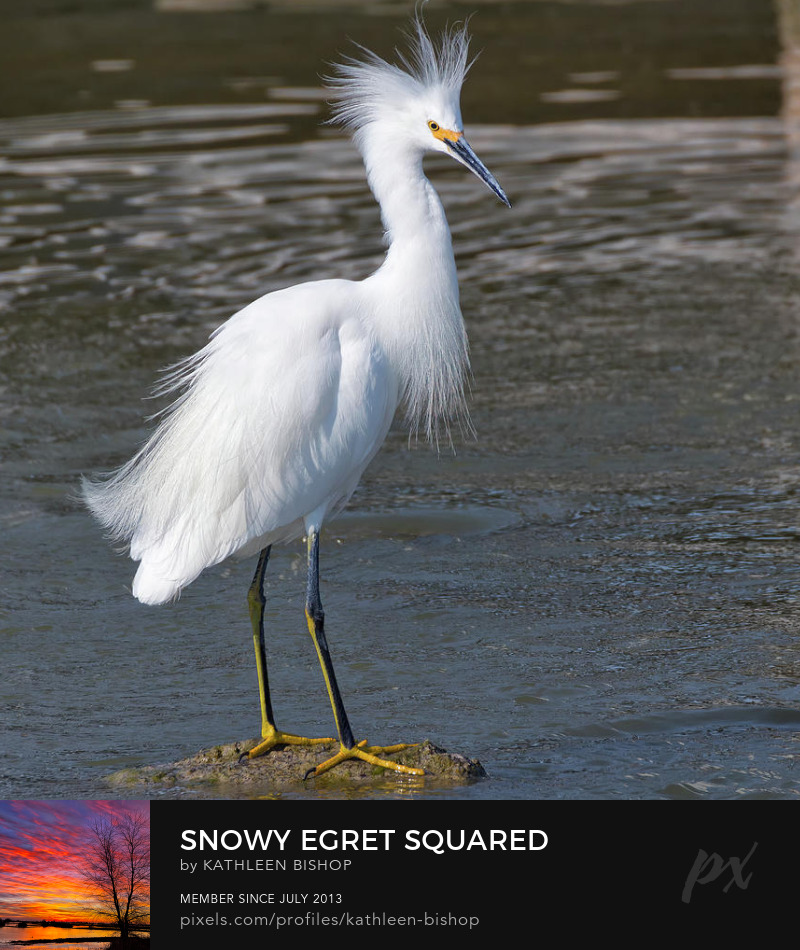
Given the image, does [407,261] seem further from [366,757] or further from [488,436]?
[488,436]

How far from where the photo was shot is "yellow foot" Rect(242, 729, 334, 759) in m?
4.64

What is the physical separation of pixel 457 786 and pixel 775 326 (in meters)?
5.67

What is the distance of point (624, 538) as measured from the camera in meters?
→ 6.68

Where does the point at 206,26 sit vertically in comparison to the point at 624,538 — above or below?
above

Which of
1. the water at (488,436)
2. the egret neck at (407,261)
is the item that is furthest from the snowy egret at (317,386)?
the water at (488,436)

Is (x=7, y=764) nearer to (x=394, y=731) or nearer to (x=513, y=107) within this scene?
(x=394, y=731)

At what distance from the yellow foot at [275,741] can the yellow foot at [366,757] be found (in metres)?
0.13

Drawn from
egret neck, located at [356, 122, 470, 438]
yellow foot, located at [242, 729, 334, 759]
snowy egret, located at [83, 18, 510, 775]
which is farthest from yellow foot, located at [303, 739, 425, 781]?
egret neck, located at [356, 122, 470, 438]

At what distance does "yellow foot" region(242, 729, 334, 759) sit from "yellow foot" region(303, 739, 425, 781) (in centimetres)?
13

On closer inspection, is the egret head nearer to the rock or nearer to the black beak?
the black beak

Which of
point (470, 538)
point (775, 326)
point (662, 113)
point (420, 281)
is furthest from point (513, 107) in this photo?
point (420, 281)

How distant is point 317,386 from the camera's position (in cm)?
461

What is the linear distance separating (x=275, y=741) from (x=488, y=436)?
358 cm

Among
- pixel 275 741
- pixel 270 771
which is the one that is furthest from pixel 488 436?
pixel 270 771
